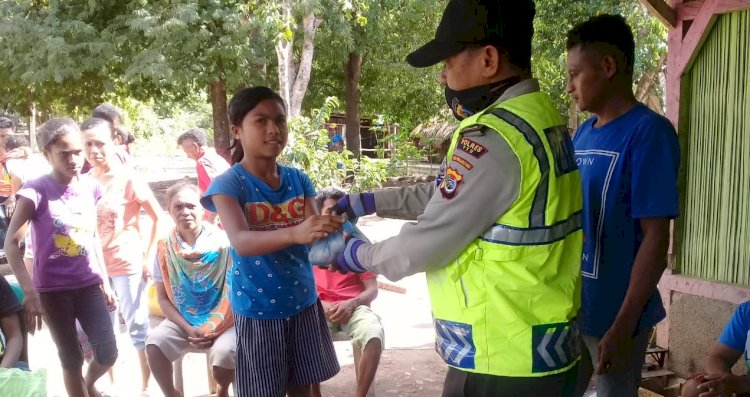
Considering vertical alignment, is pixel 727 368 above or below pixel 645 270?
below

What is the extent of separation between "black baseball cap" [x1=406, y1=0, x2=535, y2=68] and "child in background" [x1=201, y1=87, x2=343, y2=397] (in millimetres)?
1100

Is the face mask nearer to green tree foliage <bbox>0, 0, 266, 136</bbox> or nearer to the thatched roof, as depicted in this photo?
green tree foliage <bbox>0, 0, 266, 136</bbox>

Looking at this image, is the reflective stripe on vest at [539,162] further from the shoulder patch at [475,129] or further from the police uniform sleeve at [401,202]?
the police uniform sleeve at [401,202]

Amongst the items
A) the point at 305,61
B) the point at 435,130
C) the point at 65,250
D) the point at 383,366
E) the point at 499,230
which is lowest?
the point at 383,366

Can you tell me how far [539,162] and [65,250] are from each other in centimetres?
289

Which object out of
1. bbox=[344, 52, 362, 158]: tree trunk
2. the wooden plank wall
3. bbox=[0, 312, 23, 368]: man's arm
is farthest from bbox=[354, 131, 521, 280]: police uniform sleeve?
bbox=[344, 52, 362, 158]: tree trunk

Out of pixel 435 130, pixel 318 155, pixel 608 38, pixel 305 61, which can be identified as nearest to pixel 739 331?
pixel 608 38

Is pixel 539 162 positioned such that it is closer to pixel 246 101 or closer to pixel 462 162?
pixel 462 162

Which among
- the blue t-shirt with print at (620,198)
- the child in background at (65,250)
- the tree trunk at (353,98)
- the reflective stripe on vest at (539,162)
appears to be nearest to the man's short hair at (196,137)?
the child in background at (65,250)

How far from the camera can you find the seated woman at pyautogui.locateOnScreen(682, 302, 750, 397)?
98.0 inches

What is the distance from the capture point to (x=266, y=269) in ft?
8.47

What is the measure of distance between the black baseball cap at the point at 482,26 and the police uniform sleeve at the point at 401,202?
0.57 metres

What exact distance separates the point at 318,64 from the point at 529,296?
1846 centimetres

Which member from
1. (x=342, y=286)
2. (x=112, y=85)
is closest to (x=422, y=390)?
(x=342, y=286)
